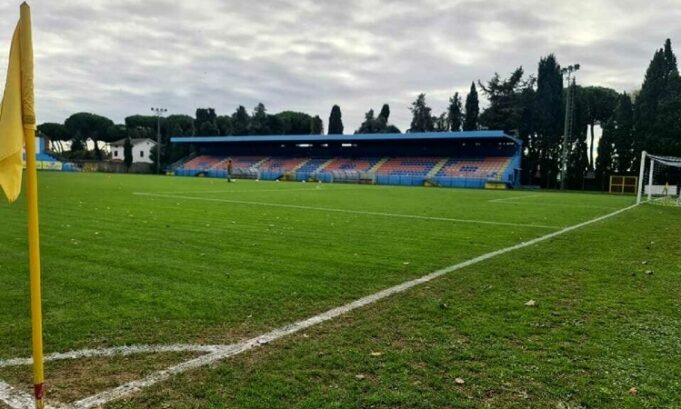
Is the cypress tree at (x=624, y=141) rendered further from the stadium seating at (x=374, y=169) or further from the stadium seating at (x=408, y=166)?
the stadium seating at (x=408, y=166)

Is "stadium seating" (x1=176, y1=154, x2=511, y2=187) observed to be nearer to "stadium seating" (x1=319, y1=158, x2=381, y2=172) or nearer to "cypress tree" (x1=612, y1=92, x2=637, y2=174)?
"stadium seating" (x1=319, y1=158, x2=381, y2=172)

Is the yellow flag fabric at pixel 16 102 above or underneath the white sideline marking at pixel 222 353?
above

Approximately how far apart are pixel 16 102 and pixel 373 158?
56944mm

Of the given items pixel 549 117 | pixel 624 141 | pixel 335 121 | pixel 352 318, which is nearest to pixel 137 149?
pixel 335 121

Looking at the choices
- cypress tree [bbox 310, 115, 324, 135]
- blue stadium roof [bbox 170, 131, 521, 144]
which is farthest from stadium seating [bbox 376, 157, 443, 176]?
cypress tree [bbox 310, 115, 324, 135]

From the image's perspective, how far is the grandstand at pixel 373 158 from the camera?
4994 centimetres

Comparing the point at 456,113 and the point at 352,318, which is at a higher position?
the point at 456,113

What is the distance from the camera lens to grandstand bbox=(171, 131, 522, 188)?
1966 inches

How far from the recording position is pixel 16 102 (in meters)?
2.65

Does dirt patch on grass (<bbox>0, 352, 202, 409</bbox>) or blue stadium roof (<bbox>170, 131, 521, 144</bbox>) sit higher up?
blue stadium roof (<bbox>170, 131, 521, 144</bbox>)

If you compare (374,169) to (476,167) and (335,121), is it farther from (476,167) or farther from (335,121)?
(335,121)

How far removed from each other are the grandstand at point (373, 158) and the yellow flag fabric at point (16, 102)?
46160mm

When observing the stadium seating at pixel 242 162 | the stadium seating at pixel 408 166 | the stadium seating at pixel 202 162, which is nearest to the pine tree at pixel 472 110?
the stadium seating at pixel 408 166

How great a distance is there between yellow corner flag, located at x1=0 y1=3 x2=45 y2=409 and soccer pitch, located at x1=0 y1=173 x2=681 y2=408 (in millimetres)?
902
